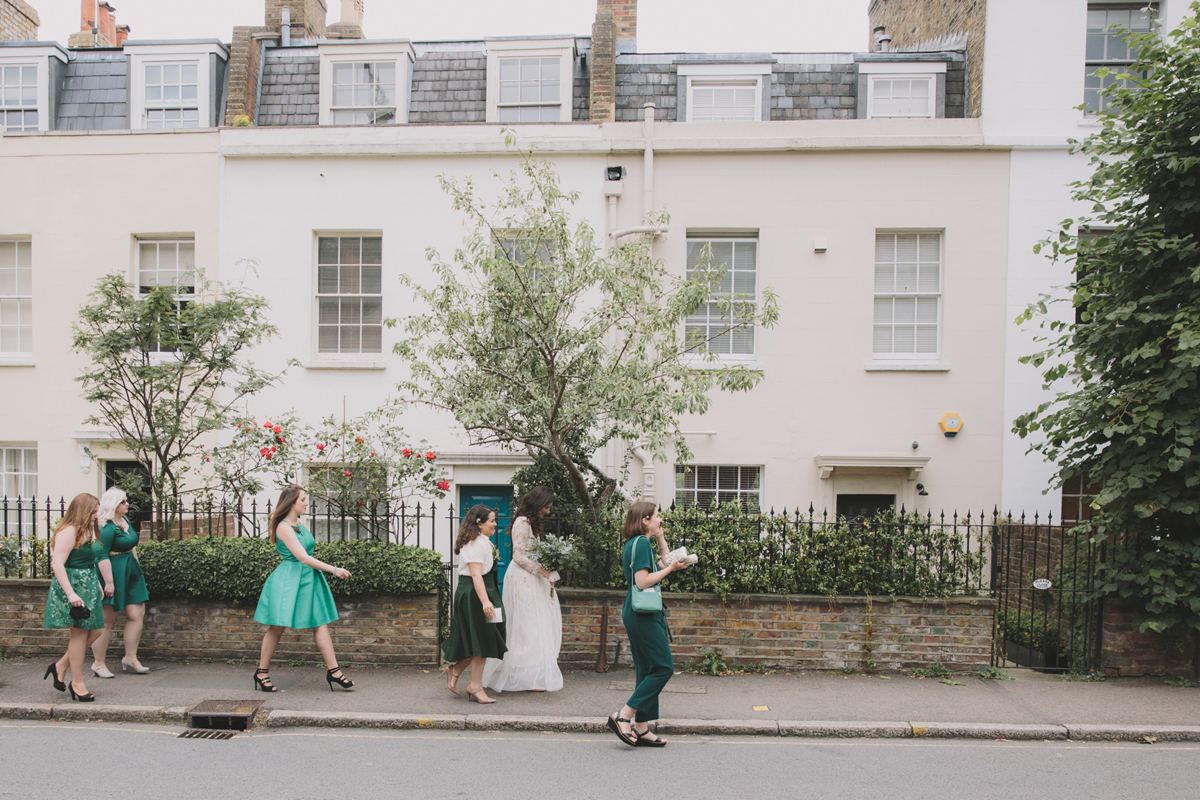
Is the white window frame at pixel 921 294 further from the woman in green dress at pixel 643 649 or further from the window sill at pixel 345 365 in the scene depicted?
the window sill at pixel 345 365

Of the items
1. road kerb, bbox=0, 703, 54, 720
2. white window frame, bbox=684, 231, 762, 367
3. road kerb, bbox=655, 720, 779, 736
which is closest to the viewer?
road kerb, bbox=655, 720, 779, 736

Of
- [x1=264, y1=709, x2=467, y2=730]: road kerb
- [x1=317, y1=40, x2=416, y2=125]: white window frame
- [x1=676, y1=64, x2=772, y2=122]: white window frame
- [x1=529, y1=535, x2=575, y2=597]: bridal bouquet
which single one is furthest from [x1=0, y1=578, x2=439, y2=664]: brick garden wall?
[x1=676, y1=64, x2=772, y2=122]: white window frame

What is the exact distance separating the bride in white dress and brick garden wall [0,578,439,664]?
3.48ft

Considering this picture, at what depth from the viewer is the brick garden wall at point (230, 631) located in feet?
24.4

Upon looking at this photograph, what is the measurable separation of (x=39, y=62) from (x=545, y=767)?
14.0 m

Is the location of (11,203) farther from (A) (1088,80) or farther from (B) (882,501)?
(A) (1088,80)

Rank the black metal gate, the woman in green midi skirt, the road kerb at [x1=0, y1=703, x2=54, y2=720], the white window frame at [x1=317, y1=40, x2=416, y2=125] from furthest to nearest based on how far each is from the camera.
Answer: the white window frame at [x1=317, y1=40, x2=416, y2=125]
the black metal gate
the woman in green midi skirt
the road kerb at [x1=0, y1=703, x2=54, y2=720]

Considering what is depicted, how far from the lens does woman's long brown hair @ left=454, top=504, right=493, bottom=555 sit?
6414mm

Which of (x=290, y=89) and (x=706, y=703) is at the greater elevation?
(x=290, y=89)

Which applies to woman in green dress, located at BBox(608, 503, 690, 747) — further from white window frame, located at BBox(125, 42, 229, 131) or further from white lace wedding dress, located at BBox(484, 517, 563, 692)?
white window frame, located at BBox(125, 42, 229, 131)

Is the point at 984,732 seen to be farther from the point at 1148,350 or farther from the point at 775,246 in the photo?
the point at 775,246

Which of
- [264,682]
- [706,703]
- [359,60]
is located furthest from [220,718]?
[359,60]

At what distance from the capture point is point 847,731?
601 cm

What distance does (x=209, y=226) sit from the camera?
37.9ft
